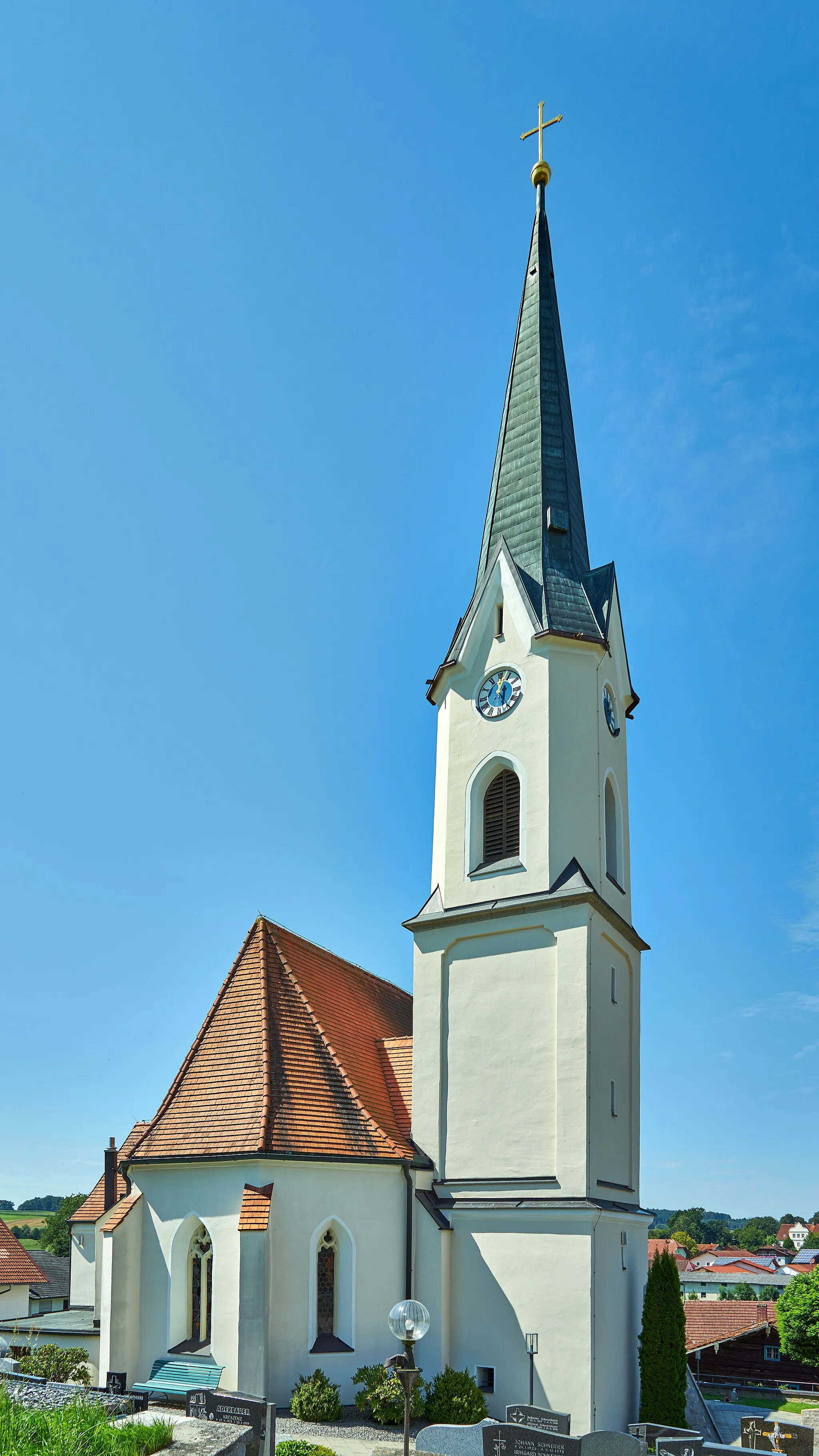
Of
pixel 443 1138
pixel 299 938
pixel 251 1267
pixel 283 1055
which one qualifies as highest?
pixel 299 938

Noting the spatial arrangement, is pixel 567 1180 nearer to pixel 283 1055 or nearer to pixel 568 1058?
pixel 568 1058

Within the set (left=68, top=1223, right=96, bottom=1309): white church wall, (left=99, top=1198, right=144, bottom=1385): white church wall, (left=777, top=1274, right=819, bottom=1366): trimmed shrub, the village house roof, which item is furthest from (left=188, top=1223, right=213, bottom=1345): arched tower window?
the village house roof

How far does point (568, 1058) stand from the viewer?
21453mm

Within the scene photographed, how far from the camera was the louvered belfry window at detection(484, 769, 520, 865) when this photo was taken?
24.3 meters

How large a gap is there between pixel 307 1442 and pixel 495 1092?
756 centimetres

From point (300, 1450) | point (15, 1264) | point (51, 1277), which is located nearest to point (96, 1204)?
point (15, 1264)

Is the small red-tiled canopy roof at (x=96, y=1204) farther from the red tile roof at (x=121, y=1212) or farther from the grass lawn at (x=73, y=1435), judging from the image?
the grass lawn at (x=73, y=1435)

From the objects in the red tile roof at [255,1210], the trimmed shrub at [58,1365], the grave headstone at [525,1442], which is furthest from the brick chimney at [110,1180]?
the grave headstone at [525,1442]

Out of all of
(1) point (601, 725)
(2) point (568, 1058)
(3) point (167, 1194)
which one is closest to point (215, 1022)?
(3) point (167, 1194)

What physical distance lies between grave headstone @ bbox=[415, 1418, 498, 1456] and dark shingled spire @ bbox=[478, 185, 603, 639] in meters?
15.7

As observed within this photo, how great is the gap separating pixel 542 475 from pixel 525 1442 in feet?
70.2

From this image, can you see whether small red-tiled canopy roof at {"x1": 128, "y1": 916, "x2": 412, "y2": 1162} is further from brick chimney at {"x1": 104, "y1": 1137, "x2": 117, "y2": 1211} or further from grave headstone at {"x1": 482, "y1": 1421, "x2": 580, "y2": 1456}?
brick chimney at {"x1": 104, "y1": 1137, "x2": 117, "y2": 1211}

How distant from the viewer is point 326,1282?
20.7 metres

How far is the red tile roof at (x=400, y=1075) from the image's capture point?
957 inches
